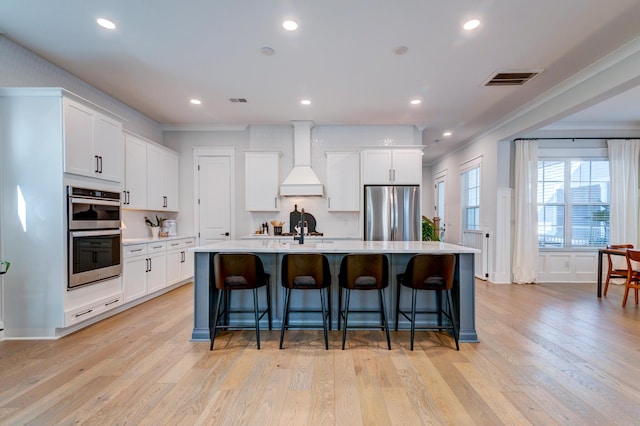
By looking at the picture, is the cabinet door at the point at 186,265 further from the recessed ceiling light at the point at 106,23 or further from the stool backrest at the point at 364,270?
the stool backrest at the point at 364,270

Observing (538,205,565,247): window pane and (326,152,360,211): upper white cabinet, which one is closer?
(326,152,360,211): upper white cabinet

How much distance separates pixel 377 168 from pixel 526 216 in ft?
9.47

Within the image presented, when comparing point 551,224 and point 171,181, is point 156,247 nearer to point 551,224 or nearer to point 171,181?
point 171,181

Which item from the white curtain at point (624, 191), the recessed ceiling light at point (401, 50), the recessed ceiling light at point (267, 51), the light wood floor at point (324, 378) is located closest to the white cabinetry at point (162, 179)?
the light wood floor at point (324, 378)

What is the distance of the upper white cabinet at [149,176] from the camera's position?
423 cm

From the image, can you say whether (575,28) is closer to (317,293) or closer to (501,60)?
(501,60)

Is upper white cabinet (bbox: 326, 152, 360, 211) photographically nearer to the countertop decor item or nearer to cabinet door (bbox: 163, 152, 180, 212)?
cabinet door (bbox: 163, 152, 180, 212)

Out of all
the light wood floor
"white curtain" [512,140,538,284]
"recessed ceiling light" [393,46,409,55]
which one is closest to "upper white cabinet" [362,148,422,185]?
"white curtain" [512,140,538,284]

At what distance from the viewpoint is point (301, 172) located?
5.14 metres

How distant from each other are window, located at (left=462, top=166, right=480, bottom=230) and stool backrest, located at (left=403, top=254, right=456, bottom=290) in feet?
13.4

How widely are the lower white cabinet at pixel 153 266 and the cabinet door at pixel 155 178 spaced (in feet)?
2.30

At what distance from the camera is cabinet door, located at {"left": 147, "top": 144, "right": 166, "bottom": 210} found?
4.64 m

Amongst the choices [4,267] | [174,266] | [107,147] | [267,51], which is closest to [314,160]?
[267,51]

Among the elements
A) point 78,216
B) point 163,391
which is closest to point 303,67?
Answer: point 78,216
